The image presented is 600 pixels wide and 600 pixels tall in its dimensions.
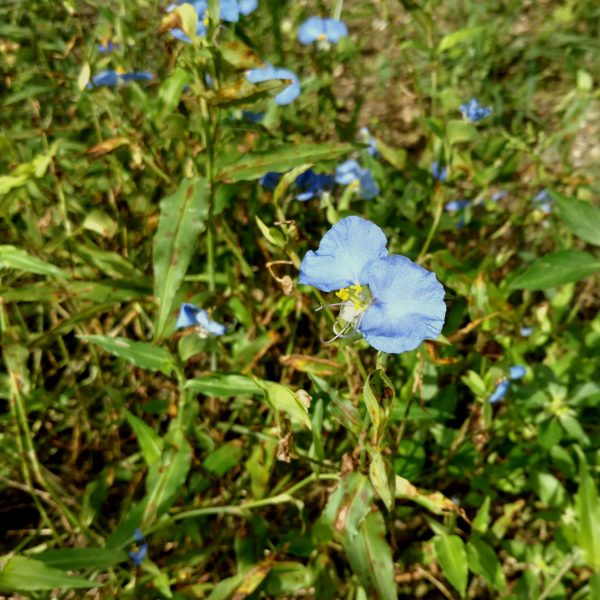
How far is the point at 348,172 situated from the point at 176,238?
1.31m

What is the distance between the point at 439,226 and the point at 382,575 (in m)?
1.48

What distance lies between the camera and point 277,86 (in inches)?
72.2

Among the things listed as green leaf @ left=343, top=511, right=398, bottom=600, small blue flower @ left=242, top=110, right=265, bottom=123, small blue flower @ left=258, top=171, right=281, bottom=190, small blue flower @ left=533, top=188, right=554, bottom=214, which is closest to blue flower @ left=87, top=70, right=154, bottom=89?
small blue flower @ left=242, top=110, right=265, bottom=123

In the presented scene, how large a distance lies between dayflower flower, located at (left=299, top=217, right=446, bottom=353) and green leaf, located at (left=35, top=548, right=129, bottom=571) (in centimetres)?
102

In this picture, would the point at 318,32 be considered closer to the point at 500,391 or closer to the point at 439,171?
the point at 439,171

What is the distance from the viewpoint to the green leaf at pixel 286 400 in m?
1.50

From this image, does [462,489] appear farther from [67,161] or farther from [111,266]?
[67,161]

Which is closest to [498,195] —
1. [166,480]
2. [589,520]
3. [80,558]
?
[589,520]

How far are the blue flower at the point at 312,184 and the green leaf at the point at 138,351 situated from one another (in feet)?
3.18

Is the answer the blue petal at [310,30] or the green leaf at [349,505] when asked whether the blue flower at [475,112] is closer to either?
the blue petal at [310,30]

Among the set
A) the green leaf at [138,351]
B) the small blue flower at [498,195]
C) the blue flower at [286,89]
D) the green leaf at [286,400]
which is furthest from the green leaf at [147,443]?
the small blue flower at [498,195]

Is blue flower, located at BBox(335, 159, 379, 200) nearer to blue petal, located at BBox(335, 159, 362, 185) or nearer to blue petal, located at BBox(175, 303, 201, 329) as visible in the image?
blue petal, located at BBox(335, 159, 362, 185)

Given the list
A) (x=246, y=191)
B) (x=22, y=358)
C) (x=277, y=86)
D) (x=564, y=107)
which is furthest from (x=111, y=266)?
(x=564, y=107)

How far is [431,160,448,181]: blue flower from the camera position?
2519mm
